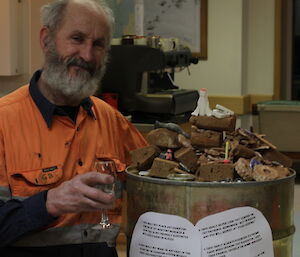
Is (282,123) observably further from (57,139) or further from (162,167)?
(162,167)

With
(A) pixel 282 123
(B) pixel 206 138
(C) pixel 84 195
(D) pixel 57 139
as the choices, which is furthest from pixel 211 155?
(A) pixel 282 123

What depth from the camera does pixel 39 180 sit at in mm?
2066

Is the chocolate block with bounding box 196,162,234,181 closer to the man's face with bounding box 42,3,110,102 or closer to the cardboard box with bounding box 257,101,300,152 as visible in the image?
the man's face with bounding box 42,3,110,102

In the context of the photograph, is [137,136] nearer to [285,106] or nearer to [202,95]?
[202,95]

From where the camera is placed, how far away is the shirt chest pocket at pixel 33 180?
2.05 m

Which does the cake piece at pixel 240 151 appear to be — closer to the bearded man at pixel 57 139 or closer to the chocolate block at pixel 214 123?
the chocolate block at pixel 214 123

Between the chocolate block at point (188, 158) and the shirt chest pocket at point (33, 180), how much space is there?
0.45 meters

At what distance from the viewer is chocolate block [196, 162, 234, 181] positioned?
1.82m

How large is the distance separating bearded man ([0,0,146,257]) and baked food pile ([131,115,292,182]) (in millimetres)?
280

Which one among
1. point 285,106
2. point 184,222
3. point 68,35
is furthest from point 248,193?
point 285,106

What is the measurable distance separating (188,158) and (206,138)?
10 cm

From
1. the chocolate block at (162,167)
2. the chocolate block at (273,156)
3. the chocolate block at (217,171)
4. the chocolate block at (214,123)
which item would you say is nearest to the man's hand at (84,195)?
the chocolate block at (162,167)

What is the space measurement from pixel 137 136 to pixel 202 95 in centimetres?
46

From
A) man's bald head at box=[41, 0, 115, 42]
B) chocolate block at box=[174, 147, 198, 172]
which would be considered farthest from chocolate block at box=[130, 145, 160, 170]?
man's bald head at box=[41, 0, 115, 42]
